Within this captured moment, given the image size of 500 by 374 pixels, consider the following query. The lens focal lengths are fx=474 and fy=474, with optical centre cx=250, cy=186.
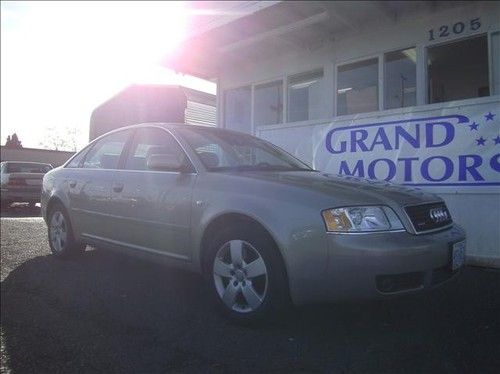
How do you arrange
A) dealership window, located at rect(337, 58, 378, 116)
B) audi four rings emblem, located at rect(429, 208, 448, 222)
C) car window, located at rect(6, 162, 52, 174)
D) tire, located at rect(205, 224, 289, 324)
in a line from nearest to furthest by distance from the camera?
tire, located at rect(205, 224, 289, 324) < audi four rings emblem, located at rect(429, 208, 448, 222) < dealership window, located at rect(337, 58, 378, 116) < car window, located at rect(6, 162, 52, 174)

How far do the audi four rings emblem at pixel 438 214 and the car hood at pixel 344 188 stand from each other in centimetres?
9

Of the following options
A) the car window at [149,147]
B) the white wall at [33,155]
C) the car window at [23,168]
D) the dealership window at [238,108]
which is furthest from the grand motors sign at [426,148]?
the white wall at [33,155]

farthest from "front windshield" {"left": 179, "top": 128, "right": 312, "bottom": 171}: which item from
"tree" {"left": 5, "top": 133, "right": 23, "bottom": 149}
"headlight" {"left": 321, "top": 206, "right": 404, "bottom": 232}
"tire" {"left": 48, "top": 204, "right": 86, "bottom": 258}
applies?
"tree" {"left": 5, "top": 133, "right": 23, "bottom": 149}

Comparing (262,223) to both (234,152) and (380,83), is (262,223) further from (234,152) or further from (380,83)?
(380,83)

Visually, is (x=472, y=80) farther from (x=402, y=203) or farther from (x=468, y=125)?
(x=402, y=203)

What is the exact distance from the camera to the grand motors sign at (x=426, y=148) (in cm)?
520

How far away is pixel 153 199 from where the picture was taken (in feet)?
13.1

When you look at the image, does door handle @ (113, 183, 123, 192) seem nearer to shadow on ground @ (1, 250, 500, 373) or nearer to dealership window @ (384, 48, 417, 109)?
shadow on ground @ (1, 250, 500, 373)

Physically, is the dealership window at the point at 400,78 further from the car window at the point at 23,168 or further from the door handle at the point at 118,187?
the car window at the point at 23,168

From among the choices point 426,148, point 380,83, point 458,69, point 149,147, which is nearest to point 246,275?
point 149,147

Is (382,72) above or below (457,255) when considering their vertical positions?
above

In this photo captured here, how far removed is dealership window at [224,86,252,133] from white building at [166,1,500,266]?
0.9 inches

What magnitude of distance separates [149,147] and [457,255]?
276 centimetres

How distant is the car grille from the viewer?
3.14 m
